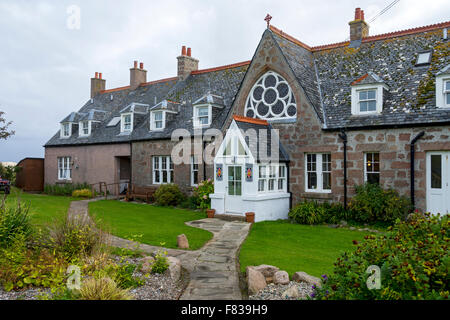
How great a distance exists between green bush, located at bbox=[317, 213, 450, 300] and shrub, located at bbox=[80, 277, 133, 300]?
2.73 m

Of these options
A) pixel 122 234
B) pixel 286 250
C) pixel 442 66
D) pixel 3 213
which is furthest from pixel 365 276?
pixel 442 66

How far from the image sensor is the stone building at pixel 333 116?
1391cm

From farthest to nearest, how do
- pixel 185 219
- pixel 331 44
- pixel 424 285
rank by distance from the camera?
pixel 331 44 < pixel 185 219 < pixel 424 285

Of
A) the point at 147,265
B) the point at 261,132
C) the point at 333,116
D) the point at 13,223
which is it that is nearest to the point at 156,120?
the point at 261,132

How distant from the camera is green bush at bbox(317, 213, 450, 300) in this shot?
4.07 m

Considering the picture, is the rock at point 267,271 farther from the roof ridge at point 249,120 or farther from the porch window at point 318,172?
the porch window at point 318,172

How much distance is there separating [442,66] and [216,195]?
34.3 ft

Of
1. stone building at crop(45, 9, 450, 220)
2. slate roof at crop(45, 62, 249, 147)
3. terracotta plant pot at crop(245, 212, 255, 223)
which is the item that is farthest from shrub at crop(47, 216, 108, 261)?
slate roof at crop(45, 62, 249, 147)

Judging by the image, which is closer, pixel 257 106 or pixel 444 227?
pixel 444 227

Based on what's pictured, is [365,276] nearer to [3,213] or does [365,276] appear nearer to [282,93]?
[3,213]

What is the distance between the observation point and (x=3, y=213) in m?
8.09

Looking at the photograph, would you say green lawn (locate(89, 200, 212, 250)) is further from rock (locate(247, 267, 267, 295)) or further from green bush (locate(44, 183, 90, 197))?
green bush (locate(44, 183, 90, 197))

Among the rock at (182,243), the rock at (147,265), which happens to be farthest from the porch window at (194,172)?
the rock at (147,265)

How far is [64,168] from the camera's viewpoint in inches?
1125
